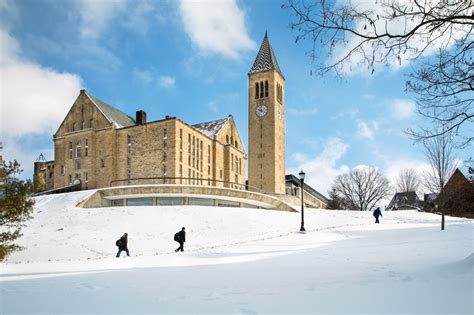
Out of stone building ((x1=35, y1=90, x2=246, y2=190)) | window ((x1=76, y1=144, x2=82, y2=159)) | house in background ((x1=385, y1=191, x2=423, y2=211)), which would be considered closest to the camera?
stone building ((x1=35, y1=90, x2=246, y2=190))

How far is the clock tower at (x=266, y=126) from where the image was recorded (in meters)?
63.2

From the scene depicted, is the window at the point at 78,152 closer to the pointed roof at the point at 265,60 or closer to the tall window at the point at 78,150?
the tall window at the point at 78,150

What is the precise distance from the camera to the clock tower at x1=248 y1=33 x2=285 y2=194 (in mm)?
63250

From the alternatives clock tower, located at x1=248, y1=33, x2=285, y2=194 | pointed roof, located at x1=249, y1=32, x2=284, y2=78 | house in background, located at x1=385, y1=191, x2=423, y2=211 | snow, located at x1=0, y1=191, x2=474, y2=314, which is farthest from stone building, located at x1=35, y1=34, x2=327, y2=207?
snow, located at x1=0, y1=191, x2=474, y2=314

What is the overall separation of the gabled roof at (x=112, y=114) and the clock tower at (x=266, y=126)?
19640 mm

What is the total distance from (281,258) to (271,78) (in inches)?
2207

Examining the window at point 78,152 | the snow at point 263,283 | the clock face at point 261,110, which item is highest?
the clock face at point 261,110

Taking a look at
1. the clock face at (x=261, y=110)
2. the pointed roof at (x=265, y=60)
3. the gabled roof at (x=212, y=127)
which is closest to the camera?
the gabled roof at (x=212, y=127)

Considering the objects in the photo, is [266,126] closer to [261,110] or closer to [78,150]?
[261,110]

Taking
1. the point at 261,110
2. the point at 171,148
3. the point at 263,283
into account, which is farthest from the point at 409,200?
the point at 263,283

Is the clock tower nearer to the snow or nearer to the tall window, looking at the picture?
the tall window

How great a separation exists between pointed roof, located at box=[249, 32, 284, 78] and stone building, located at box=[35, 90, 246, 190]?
14783 mm

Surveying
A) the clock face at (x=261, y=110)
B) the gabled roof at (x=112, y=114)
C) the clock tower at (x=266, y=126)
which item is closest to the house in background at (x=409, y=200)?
the clock tower at (x=266, y=126)

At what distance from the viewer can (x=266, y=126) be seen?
65.1 metres
